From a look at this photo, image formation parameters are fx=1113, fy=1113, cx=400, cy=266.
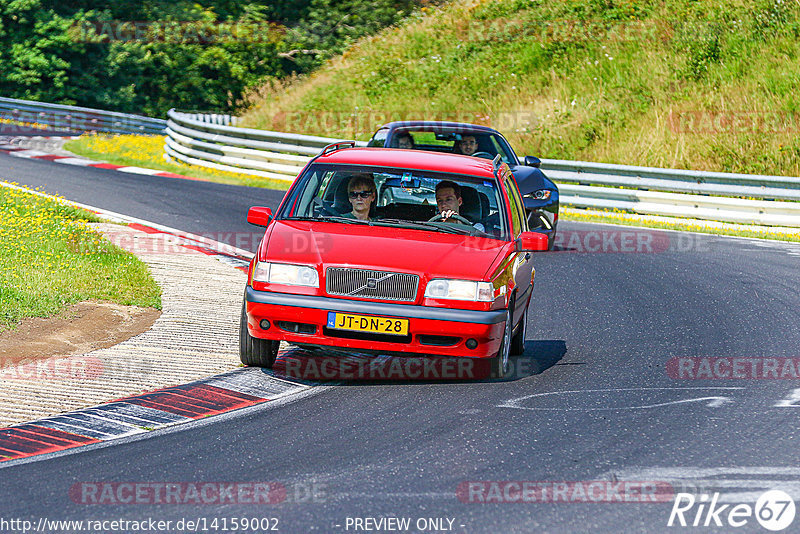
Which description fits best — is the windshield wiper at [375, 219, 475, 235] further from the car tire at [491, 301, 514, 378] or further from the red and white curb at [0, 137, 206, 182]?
the red and white curb at [0, 137, 206, 182]

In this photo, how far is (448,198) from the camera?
9.13 meters

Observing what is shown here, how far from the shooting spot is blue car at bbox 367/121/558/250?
1516 centimetres

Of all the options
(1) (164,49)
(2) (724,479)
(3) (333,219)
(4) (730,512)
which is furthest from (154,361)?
(1) (164,49)

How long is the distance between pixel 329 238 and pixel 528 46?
26026 mm

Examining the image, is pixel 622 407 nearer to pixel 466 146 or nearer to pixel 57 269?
pixel 57 269

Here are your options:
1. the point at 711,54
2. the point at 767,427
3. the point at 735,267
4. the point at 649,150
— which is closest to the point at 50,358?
the point at 767,427

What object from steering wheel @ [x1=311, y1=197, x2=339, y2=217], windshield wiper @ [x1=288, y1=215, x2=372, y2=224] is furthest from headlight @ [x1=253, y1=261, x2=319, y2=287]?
steering wheel @ [x1=311, y1=197, x2=339, y2=217]

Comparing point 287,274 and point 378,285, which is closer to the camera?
point 378,285

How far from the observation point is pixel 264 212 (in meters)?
8.98

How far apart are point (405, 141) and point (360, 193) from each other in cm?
641

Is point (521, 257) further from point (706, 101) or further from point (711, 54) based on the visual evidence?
point (711, 54)

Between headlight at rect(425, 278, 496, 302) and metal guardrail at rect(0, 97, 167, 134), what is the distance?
103 ft

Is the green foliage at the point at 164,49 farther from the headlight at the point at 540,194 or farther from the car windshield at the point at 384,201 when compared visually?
the car windshield at the point at 384,201

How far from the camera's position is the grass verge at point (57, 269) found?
994cm
